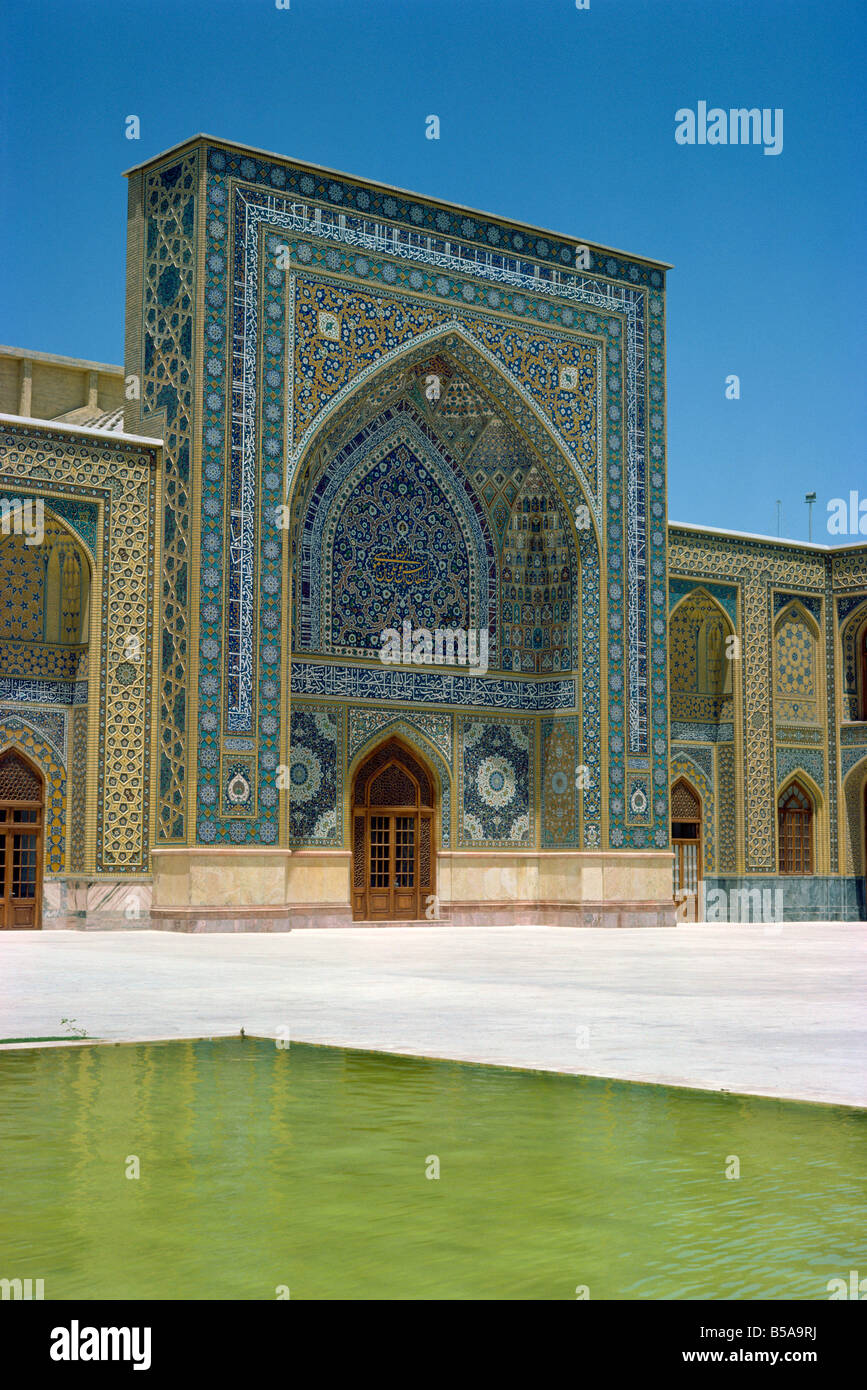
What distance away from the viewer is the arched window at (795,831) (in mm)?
23609

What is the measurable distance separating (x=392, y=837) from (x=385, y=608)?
2.73m

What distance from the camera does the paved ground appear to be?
A: 5.89 m

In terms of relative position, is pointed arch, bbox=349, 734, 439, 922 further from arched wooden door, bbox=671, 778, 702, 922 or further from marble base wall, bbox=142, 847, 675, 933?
arched wooden door, bbox=671, 778, 702, 922

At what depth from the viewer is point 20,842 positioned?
1645 cm

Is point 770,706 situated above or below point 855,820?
above

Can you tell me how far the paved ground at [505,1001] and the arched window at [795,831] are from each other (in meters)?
8.94

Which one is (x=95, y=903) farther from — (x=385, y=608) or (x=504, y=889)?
(x=504, y=889)

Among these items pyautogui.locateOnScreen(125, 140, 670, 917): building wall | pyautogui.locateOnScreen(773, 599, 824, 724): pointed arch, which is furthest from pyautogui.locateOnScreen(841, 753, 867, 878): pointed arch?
pyautogui.locateOnScreen(125, 140, 670, 917): building wall

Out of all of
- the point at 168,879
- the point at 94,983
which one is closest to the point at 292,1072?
the point at 94,983

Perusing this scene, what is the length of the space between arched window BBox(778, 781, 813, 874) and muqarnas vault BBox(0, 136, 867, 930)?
8 centimetres

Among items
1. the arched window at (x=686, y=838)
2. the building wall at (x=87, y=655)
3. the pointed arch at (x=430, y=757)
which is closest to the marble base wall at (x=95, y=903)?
the building wall at (x=87, y=655)

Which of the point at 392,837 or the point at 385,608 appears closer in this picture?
the point at 392,837

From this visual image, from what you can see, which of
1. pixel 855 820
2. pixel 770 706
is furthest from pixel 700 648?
pixel 855 820
